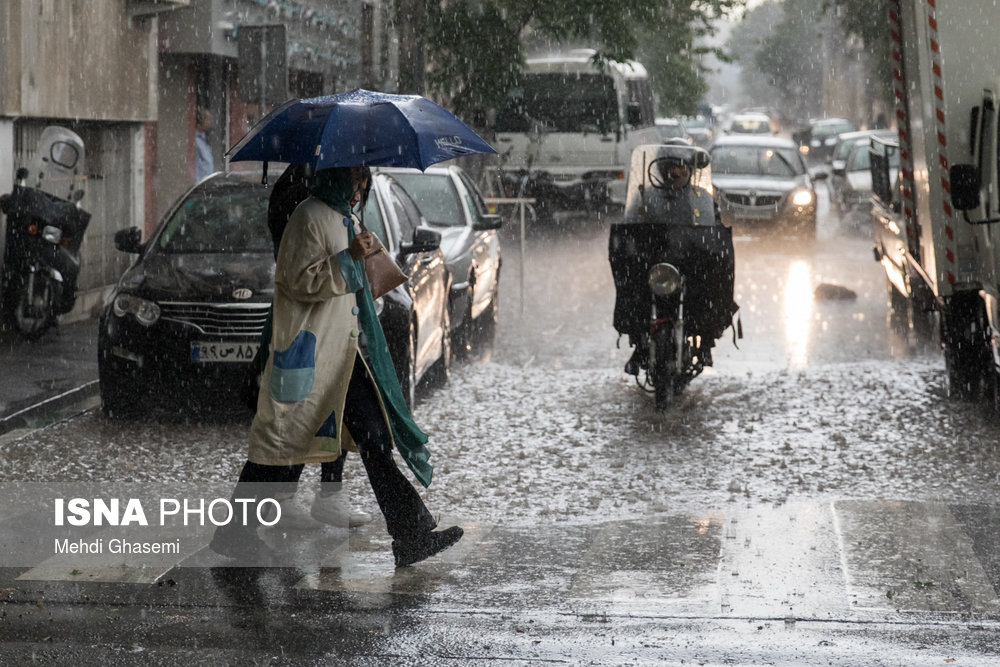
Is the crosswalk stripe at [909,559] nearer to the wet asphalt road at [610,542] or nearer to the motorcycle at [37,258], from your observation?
the wet asphalt road at [610,542]

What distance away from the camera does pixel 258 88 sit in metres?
15.1

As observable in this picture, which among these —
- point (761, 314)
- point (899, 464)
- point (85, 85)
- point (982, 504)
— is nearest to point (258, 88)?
point (85, 85)

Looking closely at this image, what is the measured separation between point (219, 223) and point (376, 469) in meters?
4.53

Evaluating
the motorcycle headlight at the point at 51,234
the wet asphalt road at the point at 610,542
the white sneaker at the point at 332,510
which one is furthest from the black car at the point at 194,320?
the motorcycle headlight at the point at 51,234

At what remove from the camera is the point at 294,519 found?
690 centimetres

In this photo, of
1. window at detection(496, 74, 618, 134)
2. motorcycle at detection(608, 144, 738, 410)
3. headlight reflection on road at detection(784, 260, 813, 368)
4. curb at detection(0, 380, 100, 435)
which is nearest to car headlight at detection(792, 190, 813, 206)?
headlight reflection on road at detection(784, 260, 813, 368)

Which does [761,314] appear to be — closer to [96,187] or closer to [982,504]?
[96,187]

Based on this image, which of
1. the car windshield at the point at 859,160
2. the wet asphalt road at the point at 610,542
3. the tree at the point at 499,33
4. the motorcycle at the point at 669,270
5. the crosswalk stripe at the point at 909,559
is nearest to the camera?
the wet asphalt road at the point at 610,542

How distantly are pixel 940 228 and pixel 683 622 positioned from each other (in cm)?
541

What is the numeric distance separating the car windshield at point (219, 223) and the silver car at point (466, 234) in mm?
2844

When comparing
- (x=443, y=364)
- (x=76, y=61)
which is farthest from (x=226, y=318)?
(x=76, y=61)

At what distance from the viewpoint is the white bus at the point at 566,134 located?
27391 mm

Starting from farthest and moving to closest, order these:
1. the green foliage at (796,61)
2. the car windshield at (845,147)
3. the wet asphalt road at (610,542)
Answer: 1. the green foliage at (796,61)
2. the car windshield at (845,147)
3. the wet asphalt road at (610,542)

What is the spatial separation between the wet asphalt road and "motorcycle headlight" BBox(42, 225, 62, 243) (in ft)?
11.4
